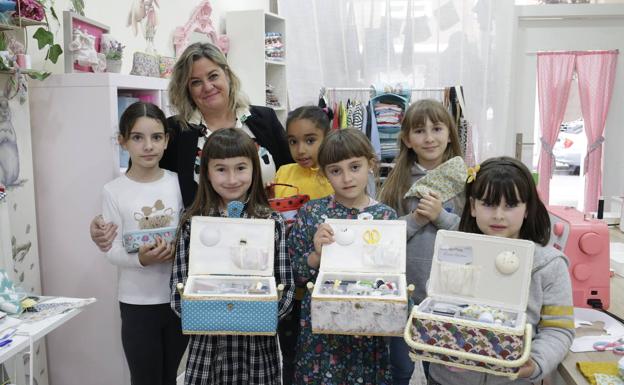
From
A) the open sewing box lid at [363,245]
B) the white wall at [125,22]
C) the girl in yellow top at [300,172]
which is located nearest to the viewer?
the open sewing box lid at [363,245]

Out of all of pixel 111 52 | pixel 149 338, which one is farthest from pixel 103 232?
pixel 111 52

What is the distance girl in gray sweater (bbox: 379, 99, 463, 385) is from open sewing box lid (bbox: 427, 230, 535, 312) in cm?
32

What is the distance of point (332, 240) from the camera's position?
1547 millimetres

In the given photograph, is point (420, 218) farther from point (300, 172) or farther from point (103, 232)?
point (103, 232)

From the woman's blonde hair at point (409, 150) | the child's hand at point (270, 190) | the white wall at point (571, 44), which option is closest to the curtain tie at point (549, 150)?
the white wall at point (571, 44)

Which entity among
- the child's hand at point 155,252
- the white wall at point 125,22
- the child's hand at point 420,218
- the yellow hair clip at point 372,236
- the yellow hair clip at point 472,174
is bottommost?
the child's hand at point 155,252

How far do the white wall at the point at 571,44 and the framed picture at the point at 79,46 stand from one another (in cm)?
341

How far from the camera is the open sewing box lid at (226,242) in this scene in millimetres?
1544

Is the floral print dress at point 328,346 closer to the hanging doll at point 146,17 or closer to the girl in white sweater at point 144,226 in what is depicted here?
the girl in white sweater at point 144,226

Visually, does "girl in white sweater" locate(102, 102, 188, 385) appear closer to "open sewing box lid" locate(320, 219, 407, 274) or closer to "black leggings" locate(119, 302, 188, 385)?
"black leggings" locate(119, 302, 188, 385)

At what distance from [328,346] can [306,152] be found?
0.67 metres

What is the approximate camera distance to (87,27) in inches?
89.2

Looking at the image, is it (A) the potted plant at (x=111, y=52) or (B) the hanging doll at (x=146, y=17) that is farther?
(B) the hanging doll at (x=146, y=17)

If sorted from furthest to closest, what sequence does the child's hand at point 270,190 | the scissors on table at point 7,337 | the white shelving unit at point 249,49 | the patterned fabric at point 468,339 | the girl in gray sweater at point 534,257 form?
1. the white shelving unit at point 249,49
2. the child's hand at point 270,190
3. the scissors on table at point 7,337
4. the girl in gray sweater at point 534,257
5. the patterned fabric at point 468,339
